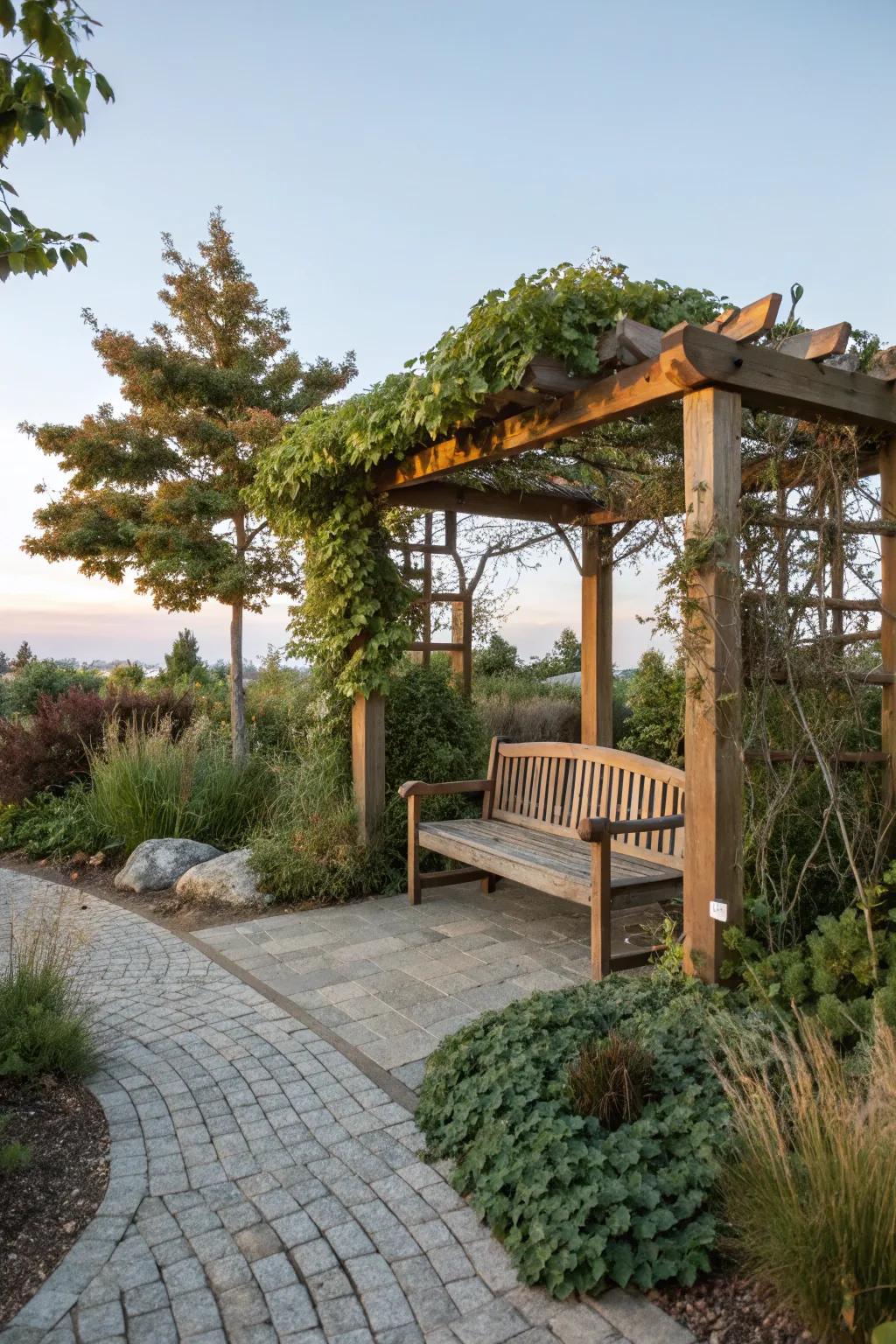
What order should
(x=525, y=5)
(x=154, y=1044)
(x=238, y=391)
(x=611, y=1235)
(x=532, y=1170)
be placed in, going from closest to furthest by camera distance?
(x=611, y=1235) → (x=532, y=1170) → (x=154, y=1044) → (x=525, y=5) → (x=238, y=391)

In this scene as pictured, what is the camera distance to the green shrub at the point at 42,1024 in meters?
2.88

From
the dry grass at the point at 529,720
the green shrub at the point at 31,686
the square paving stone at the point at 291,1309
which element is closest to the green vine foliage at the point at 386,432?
the dry grass at the point at 529,720

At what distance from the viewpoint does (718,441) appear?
3197 millimetres

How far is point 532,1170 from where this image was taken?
84.8 inches

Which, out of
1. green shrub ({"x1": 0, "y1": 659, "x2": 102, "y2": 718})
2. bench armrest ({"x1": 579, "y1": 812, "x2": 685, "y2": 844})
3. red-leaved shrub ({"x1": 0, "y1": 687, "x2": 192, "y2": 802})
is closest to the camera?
bench armrest ({"x1": 579, "y1": 812, "x2": 685, "y2": 844})

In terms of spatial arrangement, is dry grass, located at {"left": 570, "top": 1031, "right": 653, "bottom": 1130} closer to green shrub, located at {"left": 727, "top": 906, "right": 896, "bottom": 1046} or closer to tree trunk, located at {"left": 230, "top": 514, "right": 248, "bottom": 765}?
green shrub, located at {"left": 727, "top": 906, "right": 896, "bottom": 1046}

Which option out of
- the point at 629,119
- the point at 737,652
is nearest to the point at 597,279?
the point at 737,652

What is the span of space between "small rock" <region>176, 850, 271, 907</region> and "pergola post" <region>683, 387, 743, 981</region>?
307 cm

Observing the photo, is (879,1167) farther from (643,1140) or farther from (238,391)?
(238,391)

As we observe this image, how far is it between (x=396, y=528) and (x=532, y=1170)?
17.5 ft

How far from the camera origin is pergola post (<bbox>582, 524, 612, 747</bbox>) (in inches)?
277

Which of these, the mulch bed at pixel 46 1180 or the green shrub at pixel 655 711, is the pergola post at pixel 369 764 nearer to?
the mulch bed at pixel 46 1180

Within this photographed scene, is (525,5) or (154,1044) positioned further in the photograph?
(525,5)

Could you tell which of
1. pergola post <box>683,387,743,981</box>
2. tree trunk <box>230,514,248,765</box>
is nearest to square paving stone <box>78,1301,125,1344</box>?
pergola post <box>683,387,743,981</box>
